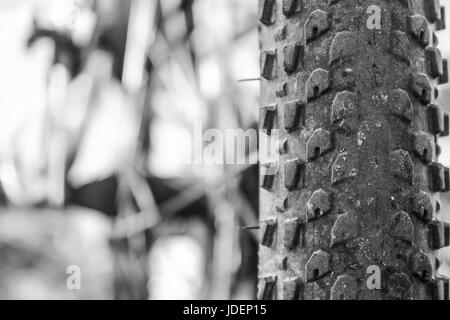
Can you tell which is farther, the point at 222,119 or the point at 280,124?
the point at 222,119

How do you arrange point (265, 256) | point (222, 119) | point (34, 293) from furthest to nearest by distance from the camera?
1. point (34, 293)
2. point (222, 119)
3. point (265, 256)

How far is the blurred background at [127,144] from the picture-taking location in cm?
474

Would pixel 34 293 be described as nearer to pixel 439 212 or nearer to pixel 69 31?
pixel 69 31

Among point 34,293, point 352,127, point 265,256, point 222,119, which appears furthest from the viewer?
point 34,293

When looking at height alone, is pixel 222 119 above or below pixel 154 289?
above

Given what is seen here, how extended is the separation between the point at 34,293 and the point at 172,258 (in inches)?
44.5

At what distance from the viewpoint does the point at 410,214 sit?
136 cm

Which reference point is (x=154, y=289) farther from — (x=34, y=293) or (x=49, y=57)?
(x=49, y=57)

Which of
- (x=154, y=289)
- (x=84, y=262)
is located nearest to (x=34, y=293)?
(x=84, y=262)

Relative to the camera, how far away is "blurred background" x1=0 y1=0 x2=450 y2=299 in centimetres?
474

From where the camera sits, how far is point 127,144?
→ 4.84 metres

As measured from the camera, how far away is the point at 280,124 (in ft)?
4.79

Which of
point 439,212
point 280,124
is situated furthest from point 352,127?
point 439,212

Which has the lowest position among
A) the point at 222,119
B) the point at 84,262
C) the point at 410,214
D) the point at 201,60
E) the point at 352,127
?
the point at 410,214
